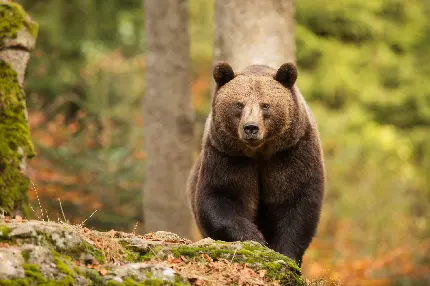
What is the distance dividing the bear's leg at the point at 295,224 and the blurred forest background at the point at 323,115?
17.4ft

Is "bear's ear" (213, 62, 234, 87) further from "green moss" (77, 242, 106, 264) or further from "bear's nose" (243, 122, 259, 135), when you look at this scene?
"green moss" (77, 242, 106, 264)

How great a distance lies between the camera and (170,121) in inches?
434

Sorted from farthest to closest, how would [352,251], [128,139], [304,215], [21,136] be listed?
[352,251] → [128,139] → [21,136] → [304,215]

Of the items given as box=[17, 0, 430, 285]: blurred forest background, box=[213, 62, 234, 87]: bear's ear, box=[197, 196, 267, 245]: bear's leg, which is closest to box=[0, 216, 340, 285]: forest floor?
box=[197, 196, 267, 245]: bear's leg

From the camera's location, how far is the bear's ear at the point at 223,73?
6.29 m

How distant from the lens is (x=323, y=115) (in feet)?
61.3

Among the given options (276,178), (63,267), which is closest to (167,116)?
Result: (276,178)

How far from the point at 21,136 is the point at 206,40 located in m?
12.3

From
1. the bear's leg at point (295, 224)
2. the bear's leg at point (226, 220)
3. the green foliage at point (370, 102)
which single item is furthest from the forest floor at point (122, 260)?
the green foliage at point (370, 102)

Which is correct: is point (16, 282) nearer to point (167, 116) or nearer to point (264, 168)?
point (264, 168)

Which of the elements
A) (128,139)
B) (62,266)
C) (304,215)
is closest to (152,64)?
(128,139)

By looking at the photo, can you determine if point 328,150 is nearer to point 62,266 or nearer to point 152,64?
point 152,64

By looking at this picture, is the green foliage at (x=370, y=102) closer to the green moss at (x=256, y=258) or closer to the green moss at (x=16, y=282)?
the green moss at (x=256, y=258)

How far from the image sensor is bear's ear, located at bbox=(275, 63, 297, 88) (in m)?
6.27
